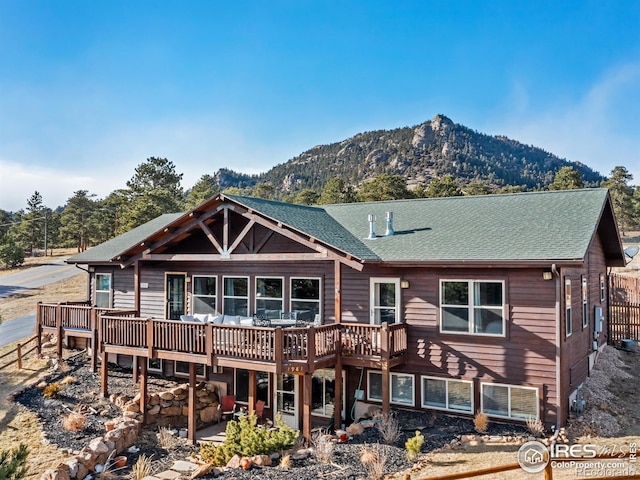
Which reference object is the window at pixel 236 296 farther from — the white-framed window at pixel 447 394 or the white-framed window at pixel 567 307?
the white-framed window at pixel 567 307

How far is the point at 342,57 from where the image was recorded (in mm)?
23219

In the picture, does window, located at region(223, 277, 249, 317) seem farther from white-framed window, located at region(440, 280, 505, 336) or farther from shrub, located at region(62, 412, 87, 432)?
white-framed window, located at region(440, 280, 505, 336)

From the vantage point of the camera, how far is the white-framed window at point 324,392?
43.8ft

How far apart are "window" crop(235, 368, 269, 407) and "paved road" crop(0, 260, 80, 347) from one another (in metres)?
10.9

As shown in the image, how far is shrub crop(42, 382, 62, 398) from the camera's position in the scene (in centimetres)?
1397

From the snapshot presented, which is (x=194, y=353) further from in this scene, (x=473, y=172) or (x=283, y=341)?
(x=473, y=172)

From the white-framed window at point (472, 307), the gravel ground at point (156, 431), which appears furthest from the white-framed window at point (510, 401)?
the white-framed window at point (472, 307)

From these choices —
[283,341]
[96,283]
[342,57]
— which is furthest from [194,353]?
[342,57]

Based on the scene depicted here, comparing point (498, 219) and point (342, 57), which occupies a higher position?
point (342, 57)

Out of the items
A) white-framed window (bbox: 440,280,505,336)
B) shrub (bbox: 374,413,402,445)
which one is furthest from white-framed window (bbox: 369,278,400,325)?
shrub (bbox: 374,413,402,445)

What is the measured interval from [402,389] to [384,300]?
2412 millimetres

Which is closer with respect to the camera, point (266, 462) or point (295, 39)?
point (266, 462)

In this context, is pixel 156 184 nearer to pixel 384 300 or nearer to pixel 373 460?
pixel 384 300

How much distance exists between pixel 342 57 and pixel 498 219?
43.8 feet
